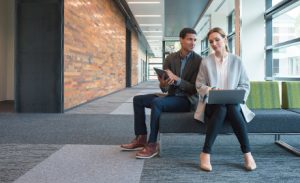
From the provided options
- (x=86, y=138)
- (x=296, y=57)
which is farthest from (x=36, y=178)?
(x=296, y=57)

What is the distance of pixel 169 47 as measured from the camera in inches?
929

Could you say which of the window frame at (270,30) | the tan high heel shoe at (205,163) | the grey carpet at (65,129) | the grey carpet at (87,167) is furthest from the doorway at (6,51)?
the tan high heel shoe at (205,163)

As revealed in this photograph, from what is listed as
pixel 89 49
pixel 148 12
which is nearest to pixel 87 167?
pixel 89 49

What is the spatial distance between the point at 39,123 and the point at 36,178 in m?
2.55

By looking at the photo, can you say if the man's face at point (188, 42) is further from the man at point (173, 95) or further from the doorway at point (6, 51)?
the doorway at point (6, 51)

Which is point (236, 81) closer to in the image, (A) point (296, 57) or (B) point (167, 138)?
(B) point (167, 138)

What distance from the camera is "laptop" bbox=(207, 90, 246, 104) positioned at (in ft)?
8.38

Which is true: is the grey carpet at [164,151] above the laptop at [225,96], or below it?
below

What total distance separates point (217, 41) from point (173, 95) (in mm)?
669

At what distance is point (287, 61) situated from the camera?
6324 mm

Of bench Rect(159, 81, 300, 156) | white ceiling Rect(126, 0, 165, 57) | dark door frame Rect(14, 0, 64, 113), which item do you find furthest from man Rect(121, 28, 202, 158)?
white ceiling Rect(126, 0, 165, 57)

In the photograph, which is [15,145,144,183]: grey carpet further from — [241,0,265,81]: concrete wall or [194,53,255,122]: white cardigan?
[241,0,265,81]: concrete wall

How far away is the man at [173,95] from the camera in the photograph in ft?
9.34

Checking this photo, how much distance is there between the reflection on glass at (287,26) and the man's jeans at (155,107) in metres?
3.76
